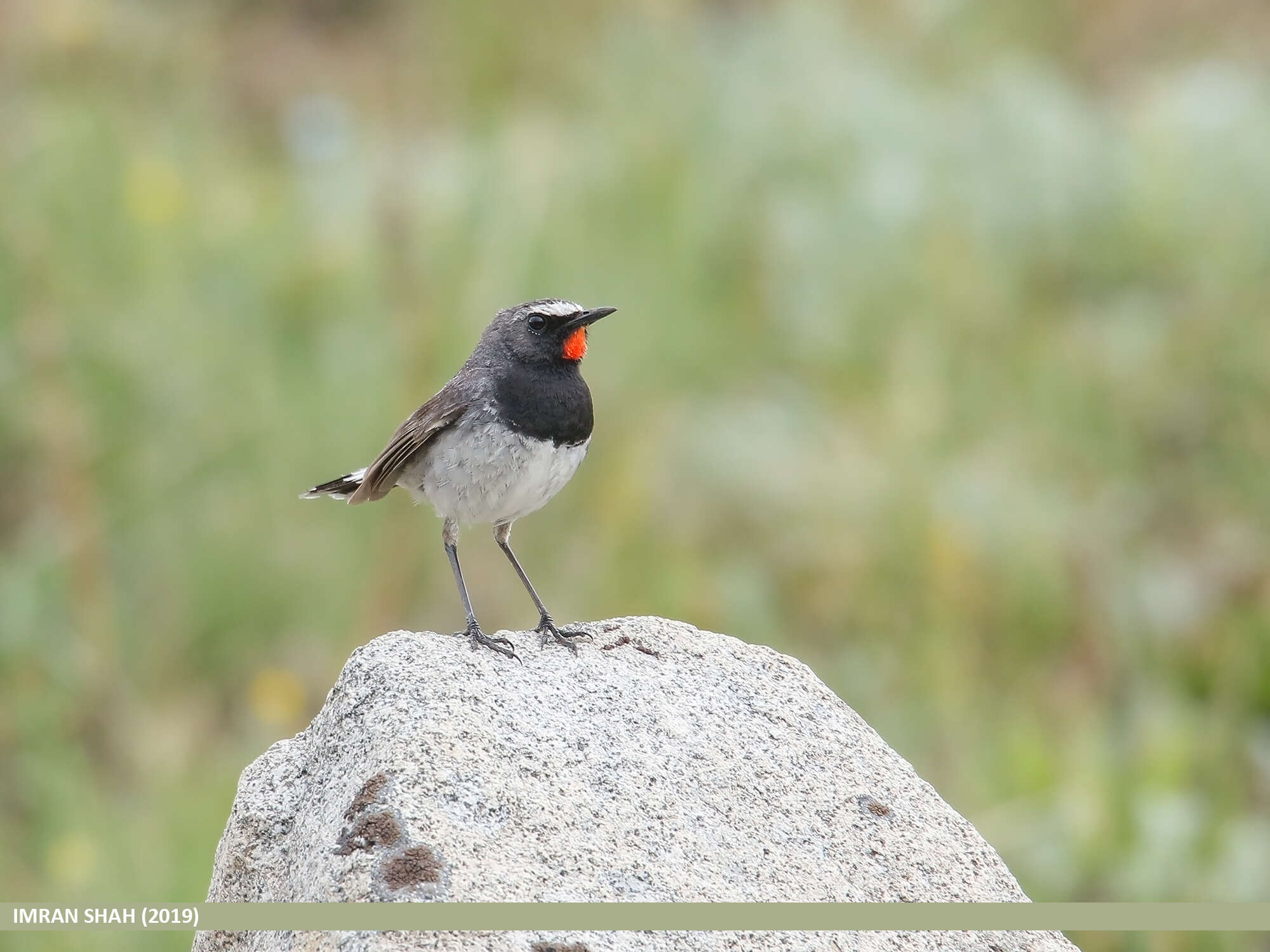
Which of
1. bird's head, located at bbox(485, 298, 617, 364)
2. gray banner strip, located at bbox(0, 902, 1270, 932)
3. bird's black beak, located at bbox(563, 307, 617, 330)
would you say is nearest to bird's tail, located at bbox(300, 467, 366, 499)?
bird's head, located at bbox(485, 298, 617, 364)

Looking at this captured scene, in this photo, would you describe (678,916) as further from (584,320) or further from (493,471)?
(584,320)

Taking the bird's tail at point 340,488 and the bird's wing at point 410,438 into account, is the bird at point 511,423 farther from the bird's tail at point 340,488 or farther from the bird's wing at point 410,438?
the bird's tail at point 340,488

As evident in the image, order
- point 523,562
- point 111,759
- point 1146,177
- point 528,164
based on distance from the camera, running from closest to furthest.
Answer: point 111,759 < point 523,562 < point 528,164 < point 1146,177

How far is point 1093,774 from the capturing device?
5664 millimetres

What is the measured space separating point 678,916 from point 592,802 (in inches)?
10.1

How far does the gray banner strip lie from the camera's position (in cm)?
226

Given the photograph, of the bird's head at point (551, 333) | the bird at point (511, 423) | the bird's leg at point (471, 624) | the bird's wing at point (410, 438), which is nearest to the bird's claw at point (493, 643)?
the bird's leg at point (471, 624)

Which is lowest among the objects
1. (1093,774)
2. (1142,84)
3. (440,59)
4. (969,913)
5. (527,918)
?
(527,918)

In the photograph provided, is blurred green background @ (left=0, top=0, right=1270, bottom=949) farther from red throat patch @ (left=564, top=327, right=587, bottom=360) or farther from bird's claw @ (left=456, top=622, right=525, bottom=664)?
red throat patch @ (left=564, top=327, right=587, bottom=360)

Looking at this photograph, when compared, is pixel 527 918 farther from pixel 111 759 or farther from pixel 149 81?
pixel 149 81

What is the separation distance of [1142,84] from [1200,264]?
4576 millimetres

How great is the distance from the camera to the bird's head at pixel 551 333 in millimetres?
3613

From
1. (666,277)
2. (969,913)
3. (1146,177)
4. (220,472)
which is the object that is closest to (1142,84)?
(1146,177)

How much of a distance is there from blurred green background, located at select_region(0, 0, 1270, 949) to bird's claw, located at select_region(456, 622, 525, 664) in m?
2.41
